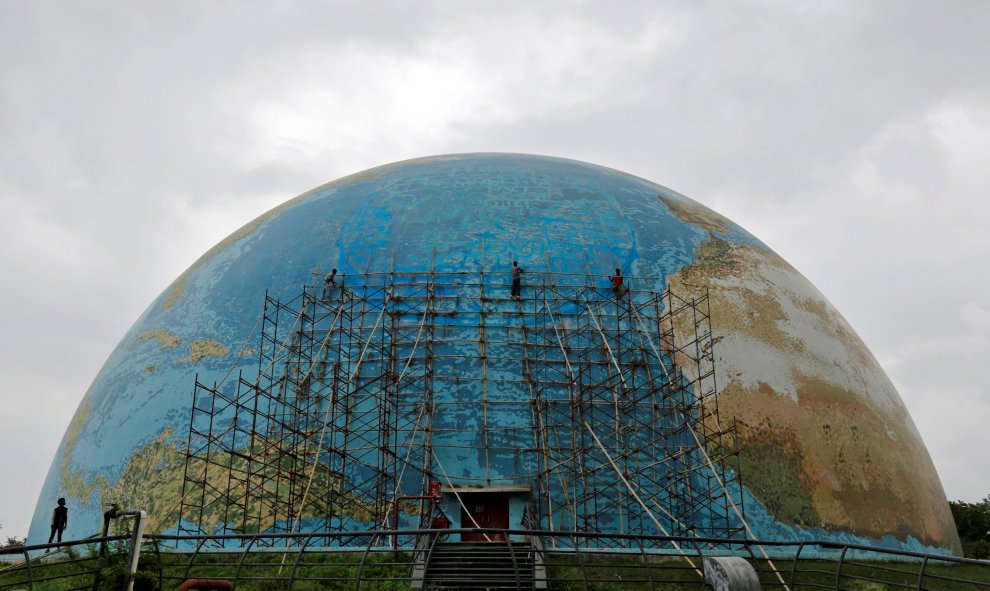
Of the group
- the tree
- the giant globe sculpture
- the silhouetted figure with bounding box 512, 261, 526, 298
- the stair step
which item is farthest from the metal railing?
the tree

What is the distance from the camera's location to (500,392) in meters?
14.8

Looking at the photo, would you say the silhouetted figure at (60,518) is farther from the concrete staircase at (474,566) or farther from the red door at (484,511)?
the concrete staircase at (474,566)

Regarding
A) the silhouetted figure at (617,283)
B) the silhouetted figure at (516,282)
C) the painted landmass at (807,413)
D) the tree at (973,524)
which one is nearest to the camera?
the painted landmass at (807,413)

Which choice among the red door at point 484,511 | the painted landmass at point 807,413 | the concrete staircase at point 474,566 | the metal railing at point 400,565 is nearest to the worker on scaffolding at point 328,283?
the metal railing at point 400,565

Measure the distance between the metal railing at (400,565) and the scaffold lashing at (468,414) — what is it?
57cm

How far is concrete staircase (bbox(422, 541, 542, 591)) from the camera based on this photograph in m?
10.7

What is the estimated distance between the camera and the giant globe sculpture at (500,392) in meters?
14.2

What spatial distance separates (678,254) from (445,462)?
665cm

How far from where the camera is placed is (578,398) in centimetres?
1473

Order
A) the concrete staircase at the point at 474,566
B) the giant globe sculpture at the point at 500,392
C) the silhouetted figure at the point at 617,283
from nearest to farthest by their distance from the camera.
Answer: the concrete staircase at the point at 474,566 < the giant globe sculpture at the point at 500,392 < the silhouetted figure at the point at 617,283

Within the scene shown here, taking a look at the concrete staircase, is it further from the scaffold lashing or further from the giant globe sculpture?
the scaffold lashing

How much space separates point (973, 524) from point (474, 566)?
1807 cm

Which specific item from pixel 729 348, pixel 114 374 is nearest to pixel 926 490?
pixel 729 348

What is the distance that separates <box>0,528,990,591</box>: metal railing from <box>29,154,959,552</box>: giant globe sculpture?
0.46 m
